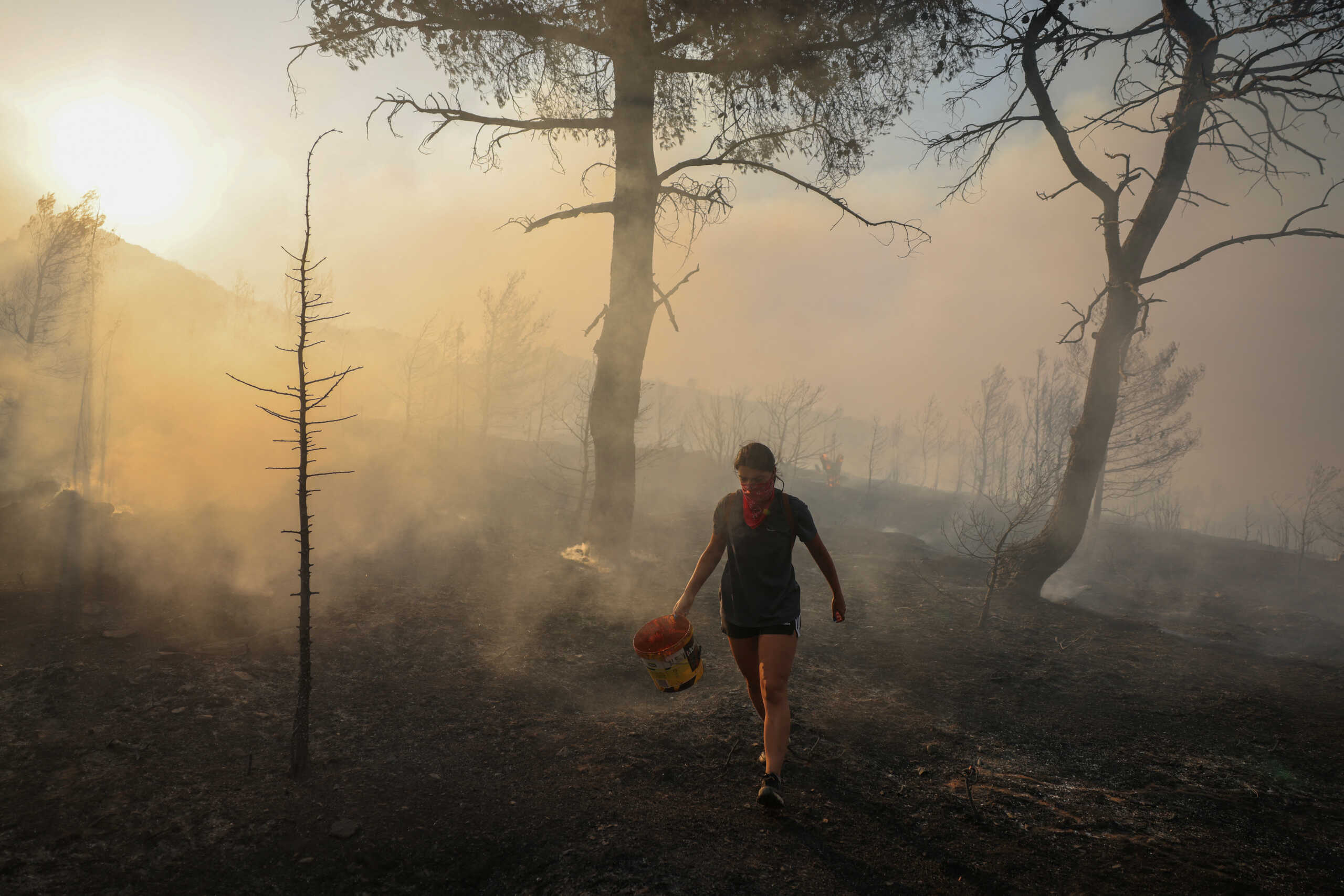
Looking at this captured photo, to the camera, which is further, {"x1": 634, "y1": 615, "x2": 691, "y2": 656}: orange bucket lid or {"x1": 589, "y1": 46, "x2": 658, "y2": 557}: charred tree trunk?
{"x1": 589, "y1": 46, "x2": 658, "y2": 557}: charred tree trunk

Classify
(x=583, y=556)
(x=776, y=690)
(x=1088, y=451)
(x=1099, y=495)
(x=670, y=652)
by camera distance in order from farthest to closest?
1. (x=1099, y=495)
2. (x=583, y=556)
3. (x=1088, y=451)
4. (x=670, y=652)
5. (x=776, y=690)

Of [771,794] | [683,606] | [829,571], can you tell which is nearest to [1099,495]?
[829,571]

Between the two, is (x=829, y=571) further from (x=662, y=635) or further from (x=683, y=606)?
(x=662, y=635)

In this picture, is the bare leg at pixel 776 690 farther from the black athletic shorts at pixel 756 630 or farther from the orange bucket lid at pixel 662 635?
the orange bucket lid at pixel 662 635

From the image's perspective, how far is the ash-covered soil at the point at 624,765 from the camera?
8.36 feet

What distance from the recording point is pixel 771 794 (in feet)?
9.71

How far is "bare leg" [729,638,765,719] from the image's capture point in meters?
3.37

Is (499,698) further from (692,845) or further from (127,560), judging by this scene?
(127,560)

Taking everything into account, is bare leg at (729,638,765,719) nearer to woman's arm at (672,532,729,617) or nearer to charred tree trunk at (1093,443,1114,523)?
woman's arm at (672,532,729,617)

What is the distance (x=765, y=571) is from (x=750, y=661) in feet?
1.87

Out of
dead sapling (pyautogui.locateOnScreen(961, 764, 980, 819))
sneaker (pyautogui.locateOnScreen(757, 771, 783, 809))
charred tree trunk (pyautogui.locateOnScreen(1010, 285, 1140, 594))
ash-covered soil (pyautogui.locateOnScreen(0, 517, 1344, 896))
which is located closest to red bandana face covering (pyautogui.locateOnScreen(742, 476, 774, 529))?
sneaker (pyautogui.locateOnScreen(757, 771, 783, 809))

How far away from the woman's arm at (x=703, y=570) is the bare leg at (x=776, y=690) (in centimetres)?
49

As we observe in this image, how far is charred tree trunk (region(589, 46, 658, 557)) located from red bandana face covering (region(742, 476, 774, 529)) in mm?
4932

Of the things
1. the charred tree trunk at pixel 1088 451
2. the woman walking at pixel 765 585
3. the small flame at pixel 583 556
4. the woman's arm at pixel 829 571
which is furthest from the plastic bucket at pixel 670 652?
the charred tree trunk at pixel 1088 451
